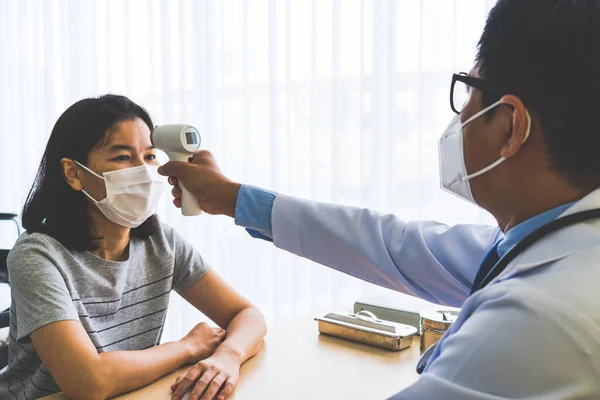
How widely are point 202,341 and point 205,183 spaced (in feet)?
1.38

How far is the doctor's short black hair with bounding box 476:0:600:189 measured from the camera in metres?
0.75

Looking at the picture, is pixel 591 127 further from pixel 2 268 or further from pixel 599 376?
pixel 2 268

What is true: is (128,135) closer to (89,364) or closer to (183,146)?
(183,146)

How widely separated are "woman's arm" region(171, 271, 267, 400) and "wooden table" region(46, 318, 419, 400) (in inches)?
1.1

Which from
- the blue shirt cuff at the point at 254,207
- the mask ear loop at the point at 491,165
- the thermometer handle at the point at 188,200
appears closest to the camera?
the mask ear loop at the point at 491,165

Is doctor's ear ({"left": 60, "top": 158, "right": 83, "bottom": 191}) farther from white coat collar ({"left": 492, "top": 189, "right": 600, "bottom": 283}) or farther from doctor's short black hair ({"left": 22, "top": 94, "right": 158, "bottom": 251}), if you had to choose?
white coat collar ({"left": 492, "top": 189, "right": 600, "bottom": 283})

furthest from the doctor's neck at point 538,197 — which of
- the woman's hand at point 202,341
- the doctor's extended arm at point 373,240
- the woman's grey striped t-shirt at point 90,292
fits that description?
the woman's grey striped t-shirt at point 90,292

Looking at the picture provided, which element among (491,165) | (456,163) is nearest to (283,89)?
(456,163)

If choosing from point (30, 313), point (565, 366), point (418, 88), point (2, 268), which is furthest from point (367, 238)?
point (2, 268)

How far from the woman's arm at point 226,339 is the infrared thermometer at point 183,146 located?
1.13 ft

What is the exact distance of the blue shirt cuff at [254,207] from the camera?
1.37m

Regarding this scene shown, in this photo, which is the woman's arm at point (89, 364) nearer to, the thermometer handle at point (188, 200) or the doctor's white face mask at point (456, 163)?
the thermometer handle at point (188, 200)

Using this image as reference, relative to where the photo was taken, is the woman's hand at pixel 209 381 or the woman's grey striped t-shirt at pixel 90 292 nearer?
the woman's hand at pixel 209 381

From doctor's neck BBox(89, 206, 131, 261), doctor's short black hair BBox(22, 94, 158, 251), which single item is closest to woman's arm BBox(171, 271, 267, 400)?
doctor's neck BBox(89, 206, 131, 261)
